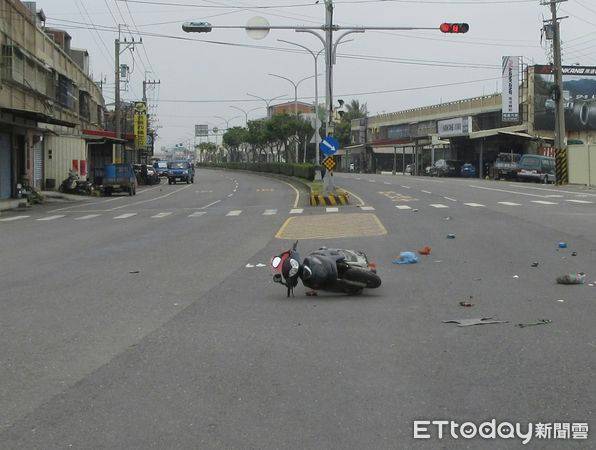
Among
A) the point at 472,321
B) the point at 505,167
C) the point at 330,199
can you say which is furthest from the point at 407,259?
the point at 505,167

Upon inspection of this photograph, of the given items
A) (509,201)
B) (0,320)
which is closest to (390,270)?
(0,320)

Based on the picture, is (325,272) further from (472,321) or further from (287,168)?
(287,168)

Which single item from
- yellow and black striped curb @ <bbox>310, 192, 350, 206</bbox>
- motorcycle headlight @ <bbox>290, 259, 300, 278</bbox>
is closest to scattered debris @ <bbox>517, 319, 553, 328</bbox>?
motorcycle headlight @ <bbox>290, 259, 300, 278</bbox>

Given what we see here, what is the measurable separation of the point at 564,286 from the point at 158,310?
209 inches

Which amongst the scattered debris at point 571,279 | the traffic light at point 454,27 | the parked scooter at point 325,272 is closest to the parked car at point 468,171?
the traffic light at point 454,27

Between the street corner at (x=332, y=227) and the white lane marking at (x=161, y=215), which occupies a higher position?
the white lane marking at (x=161, y=215)

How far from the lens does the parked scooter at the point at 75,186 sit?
4484cm

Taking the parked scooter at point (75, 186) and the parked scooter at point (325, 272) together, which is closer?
the parked scooter at point (325, 272)

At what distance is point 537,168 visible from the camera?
5275cm

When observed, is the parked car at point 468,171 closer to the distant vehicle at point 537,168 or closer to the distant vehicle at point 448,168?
the distant vehicle at point 448,168

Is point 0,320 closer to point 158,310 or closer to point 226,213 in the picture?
point 158,310

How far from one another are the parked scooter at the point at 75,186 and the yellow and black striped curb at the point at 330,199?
1936cm

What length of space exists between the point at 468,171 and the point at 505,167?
31.5 feet

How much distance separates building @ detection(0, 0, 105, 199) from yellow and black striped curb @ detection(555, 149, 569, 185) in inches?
1096
